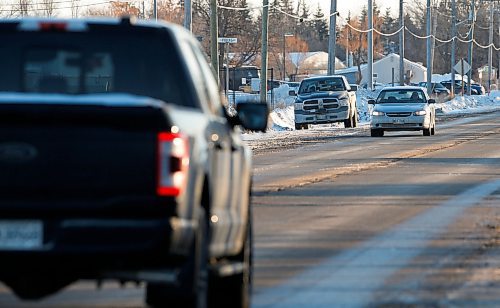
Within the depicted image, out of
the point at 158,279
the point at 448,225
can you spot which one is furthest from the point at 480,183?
the point at 158,279

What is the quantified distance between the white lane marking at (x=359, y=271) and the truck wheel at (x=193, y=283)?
1985 millimetres

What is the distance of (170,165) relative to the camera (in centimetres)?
684

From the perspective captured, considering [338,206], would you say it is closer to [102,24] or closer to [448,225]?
[448,225]

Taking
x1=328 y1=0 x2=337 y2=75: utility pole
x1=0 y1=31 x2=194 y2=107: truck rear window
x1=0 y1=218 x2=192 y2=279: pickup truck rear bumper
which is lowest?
x1=0 y1=218 x2=192 y2=279: pickup truck rear bumper

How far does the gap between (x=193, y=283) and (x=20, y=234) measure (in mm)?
917

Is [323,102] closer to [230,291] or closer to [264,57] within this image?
[264,57]

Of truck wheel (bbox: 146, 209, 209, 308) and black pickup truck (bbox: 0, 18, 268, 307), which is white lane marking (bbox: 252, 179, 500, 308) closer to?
truck wheel (bbox: 146, 209, 209, 308)

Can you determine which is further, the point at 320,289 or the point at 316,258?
Result: the point at 316,258

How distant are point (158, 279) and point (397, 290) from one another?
3.64 m

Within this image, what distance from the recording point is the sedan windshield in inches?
1594

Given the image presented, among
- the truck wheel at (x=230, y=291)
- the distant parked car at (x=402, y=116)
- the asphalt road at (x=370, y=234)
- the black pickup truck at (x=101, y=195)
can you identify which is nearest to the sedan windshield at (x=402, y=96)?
the distant parked car at (x=402, y=116)

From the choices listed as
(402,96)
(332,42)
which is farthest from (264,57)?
(332,42)

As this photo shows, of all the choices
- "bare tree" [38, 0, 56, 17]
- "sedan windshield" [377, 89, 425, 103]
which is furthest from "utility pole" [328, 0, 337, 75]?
"bare tree" [38, 0, 56, 17]

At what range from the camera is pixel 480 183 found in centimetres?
2156
